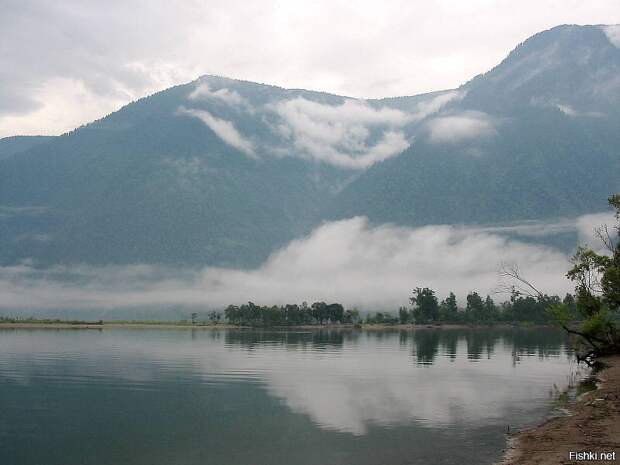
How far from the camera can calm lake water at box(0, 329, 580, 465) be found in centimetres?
3203

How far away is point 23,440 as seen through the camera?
3450 cm

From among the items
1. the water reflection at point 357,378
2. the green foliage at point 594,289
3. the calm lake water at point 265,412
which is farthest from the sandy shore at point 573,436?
the green foliage at point 594,289

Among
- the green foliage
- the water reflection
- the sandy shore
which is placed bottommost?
the water reflection

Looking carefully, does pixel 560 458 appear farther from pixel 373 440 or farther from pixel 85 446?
pixel 85 446

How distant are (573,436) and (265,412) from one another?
20.3 m

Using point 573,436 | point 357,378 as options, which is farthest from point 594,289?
point 573,436

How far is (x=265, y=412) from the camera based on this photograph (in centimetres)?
4334

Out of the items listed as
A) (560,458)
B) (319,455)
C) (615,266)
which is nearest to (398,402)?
(319,455)

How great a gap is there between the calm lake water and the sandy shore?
1.51 meters

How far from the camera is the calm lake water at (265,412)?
3203cm

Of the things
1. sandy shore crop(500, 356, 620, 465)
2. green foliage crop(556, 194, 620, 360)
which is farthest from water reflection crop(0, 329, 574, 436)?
green foliage crop(556, 194, 620, 360)

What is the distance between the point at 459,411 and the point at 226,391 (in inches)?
800

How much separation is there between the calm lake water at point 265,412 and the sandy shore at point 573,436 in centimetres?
151

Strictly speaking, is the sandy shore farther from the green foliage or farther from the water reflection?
the green foliage
